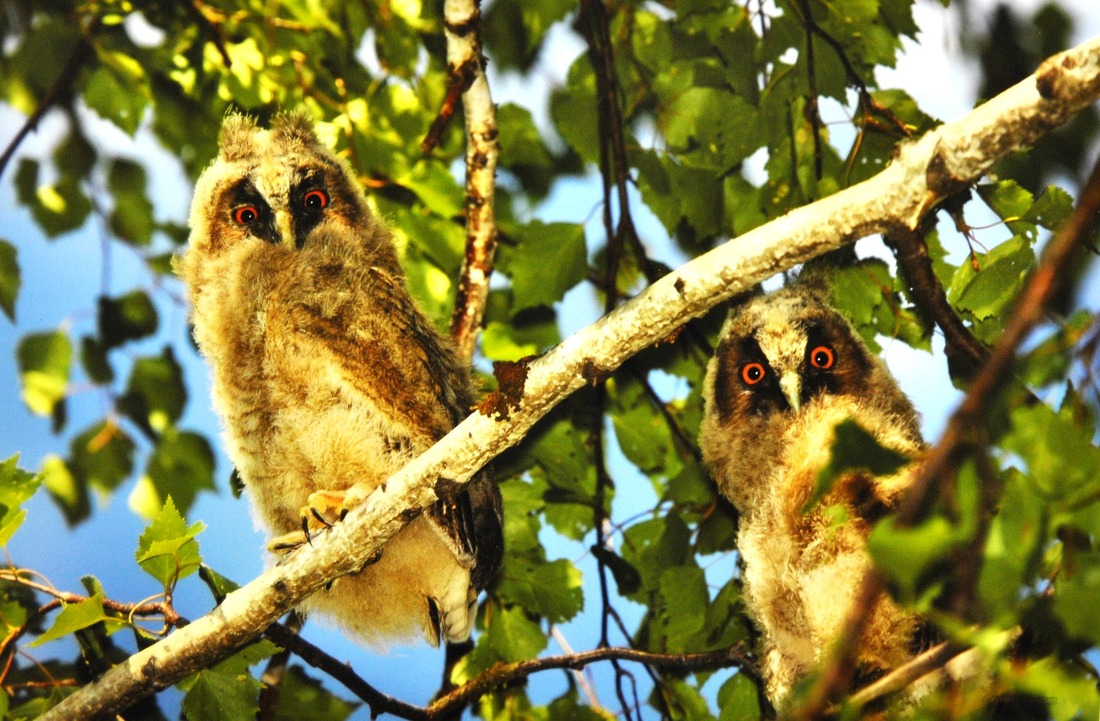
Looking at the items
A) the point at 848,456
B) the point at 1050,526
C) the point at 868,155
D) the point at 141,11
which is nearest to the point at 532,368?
the point at 848,456

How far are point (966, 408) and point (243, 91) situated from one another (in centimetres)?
322

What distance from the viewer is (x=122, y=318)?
485 centimetres

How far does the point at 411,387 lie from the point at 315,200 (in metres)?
0.81

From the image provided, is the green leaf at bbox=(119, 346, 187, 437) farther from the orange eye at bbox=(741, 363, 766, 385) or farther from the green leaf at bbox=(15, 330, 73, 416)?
the orange eye at bbox=(741, 363, 766, 385)

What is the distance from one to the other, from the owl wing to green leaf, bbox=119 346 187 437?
2.47 metres

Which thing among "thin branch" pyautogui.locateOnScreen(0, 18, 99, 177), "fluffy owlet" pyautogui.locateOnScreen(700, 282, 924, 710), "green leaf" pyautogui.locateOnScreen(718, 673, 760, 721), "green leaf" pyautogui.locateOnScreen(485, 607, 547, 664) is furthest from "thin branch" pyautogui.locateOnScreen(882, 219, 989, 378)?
"thin branch" pyautogui.locateOnScreen(0, 18, 99, 177)

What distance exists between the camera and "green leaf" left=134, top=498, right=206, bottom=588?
2.10m

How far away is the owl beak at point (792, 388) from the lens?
2643mm

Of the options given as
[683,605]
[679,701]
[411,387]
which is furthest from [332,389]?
[679,701]

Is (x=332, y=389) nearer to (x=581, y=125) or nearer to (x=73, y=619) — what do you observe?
(x=73, y=619)

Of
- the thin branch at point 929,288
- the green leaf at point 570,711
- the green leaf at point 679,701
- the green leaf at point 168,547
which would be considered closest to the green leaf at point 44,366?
the green leaf at point 168,547

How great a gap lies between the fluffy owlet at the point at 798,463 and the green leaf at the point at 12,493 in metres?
1.75

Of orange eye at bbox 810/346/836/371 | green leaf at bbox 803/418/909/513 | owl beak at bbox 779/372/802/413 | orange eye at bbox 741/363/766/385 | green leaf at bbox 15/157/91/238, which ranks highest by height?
green leaf at bbox 15/157/91/238

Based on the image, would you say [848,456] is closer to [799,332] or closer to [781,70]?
[799,332]
